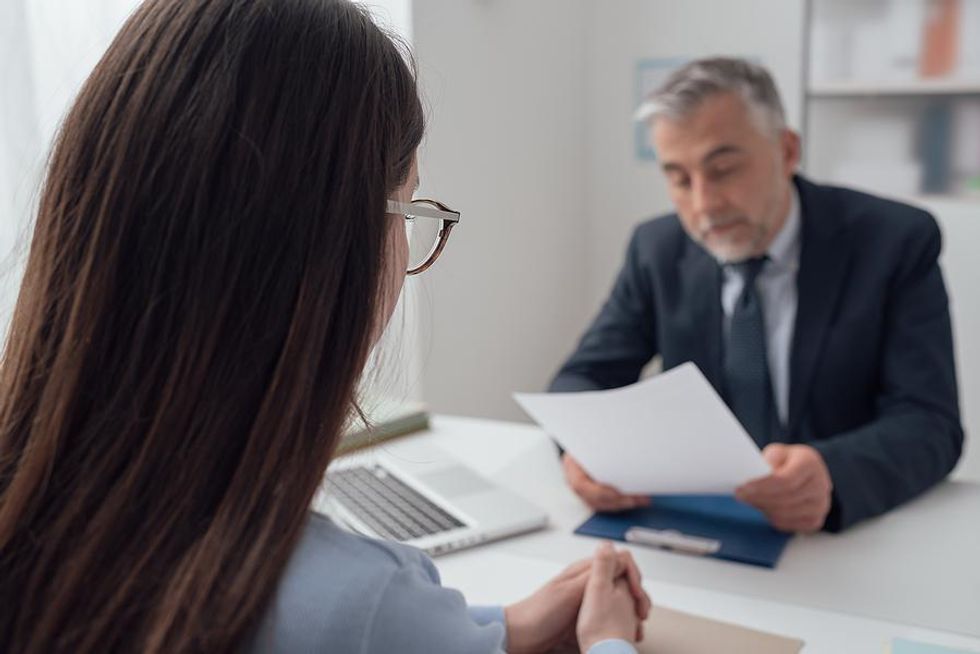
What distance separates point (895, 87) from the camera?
285 cm

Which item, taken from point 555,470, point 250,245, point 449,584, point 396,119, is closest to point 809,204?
point 555,470

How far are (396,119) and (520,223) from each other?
7.86ft

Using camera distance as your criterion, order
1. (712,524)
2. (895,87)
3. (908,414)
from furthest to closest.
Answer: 1. (895,87)
2. (908,414)
3. (712,524)

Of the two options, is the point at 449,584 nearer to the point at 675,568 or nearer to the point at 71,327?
the point at 675,568

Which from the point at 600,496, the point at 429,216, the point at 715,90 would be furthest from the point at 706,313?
the point at 429,216

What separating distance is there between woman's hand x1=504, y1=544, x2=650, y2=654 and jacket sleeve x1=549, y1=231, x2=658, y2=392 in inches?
37.2

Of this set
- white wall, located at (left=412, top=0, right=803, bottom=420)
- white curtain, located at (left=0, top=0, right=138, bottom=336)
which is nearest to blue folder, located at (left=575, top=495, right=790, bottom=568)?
white curtain, located at (left=0, top=0, right=138, bottom=336)

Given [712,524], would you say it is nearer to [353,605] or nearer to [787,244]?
[787,244]

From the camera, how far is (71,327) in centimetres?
64

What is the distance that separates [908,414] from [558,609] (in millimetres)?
867

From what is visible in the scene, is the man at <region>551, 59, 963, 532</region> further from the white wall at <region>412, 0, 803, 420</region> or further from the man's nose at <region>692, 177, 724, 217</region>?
the white wall at <region>412, 0, 803, 420</region>

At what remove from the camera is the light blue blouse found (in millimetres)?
620

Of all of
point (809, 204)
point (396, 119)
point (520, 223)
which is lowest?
point (520, 223)

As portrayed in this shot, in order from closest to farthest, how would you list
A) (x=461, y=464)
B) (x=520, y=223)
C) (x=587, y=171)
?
1. (x=461, y=464)
2. (x=520, y=223)
3. (x=587, y=171)
